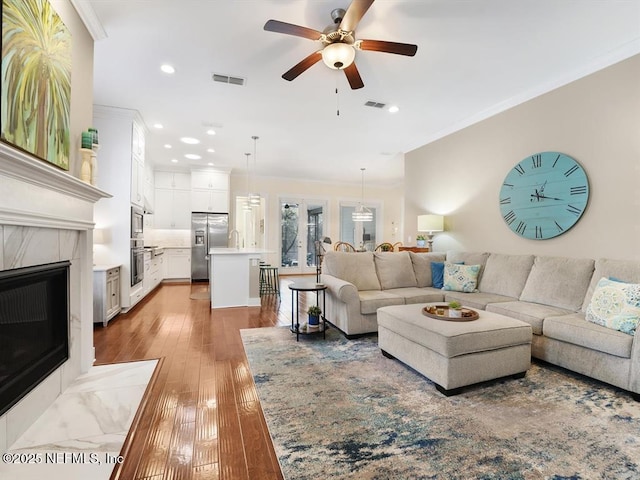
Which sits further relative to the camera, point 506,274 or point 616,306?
point 506,274

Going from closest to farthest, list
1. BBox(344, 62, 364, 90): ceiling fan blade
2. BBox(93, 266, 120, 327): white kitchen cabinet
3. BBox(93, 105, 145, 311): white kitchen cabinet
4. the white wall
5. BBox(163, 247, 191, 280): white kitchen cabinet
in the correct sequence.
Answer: BBox(344, 62, 364, 90): ceiling fan blade < the white wall < BBox(93, 266, 120, 327): white kitchen cabinet < BBox(93, 105, 145, 311): white kitchen cabinet < BBox(163, 247, 191, 280): white kitchen cabinet

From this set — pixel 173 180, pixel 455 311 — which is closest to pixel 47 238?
pixel 455 311

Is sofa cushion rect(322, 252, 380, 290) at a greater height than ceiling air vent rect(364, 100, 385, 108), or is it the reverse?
ceiling air vent rect(364, 100, 385, 108)

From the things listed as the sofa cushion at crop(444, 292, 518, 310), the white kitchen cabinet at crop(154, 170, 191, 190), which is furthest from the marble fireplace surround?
the white kitchen cabinet at crop(154, 170, 191, 190)

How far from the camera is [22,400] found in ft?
A: 5.57

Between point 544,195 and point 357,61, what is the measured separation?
2.62 m

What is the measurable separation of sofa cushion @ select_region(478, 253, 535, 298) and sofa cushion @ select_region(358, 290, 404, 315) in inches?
45.7

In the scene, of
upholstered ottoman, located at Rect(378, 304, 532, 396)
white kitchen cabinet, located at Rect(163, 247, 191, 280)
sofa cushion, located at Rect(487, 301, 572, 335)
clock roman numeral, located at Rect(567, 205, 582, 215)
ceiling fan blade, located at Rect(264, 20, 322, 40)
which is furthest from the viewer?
white kitchen cabinet, located at Rect(163, 247, 191, 280)

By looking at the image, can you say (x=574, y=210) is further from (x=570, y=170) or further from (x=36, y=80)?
(x=36, y=80)

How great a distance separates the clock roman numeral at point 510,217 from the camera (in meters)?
4.00

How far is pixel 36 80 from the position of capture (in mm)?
1758

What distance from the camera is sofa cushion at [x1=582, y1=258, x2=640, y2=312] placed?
265 centimetres

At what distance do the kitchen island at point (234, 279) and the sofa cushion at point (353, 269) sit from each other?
→ 1.50m

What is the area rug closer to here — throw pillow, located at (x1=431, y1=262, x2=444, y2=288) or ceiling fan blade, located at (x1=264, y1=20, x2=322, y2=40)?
throw pillow, located at (x1=431, y1=262, x2=444, y2=288)
